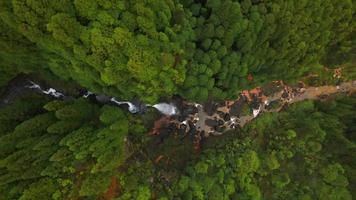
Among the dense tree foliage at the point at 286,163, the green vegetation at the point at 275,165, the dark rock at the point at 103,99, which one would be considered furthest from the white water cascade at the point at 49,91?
the dense tree foliage at the point at 286,163

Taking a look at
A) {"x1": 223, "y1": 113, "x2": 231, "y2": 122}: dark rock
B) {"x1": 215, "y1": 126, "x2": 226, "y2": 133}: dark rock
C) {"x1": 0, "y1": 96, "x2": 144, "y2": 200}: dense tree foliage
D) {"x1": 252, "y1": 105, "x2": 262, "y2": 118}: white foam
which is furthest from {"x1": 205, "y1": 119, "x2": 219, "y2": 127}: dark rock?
{"x1": 0, "y1": 96, "x2": 144, "y2": 200}: dense tree foliage

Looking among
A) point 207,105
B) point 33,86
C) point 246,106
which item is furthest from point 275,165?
point 33,86

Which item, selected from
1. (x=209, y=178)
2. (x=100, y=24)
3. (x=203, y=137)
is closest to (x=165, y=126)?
(x=203, y=137)

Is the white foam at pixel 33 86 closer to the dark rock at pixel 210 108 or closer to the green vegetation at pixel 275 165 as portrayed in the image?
the green vegetation at pixel 275 165

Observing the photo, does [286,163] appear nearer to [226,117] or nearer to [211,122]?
[226,117]

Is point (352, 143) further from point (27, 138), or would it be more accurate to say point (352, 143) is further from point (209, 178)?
point (27, 138)

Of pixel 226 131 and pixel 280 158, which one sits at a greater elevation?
pixel 226 131
